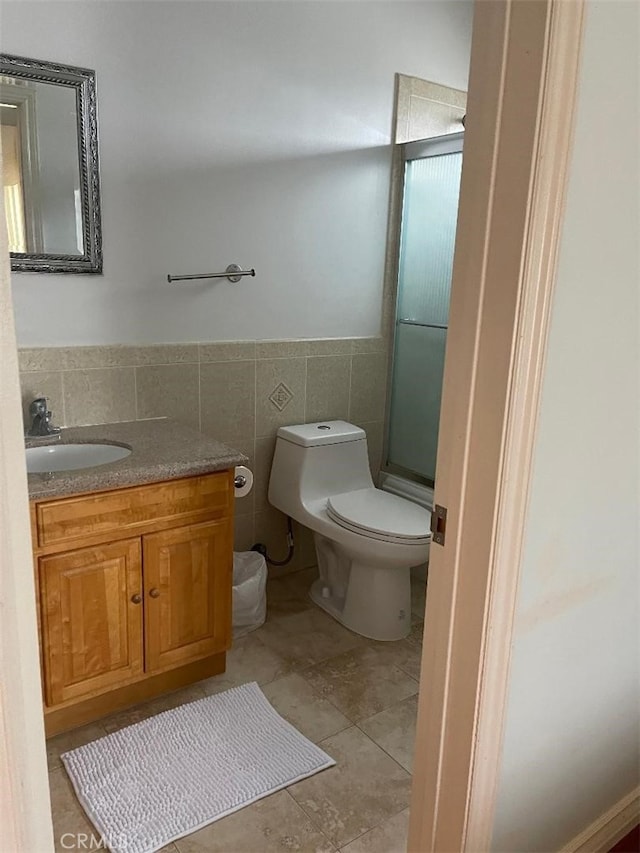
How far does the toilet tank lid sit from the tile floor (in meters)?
0.69

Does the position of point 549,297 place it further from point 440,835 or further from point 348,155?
point 348,155

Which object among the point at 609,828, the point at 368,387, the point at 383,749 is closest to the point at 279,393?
the point at 368,387

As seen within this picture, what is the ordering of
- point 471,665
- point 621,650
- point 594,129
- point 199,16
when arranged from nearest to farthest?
point 594,129, point 471,665, point 621,650, point 199,16

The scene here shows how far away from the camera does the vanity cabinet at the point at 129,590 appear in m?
1.75

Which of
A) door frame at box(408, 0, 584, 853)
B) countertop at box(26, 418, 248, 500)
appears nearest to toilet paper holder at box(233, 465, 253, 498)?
countertop at box(26, 418, 248, 500)

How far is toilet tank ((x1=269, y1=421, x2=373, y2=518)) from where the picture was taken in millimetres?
2596

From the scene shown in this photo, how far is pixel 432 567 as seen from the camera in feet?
3.82

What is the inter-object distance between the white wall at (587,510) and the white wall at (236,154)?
162 centimetres

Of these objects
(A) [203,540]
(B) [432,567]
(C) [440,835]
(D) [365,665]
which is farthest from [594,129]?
(D) [365,665]

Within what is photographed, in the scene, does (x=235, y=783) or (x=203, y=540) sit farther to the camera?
(x=203, y=540)

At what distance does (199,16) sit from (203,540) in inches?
69.2

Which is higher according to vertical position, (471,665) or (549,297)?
(549,297)

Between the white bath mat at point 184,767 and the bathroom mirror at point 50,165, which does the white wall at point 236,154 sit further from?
the white bath mat at point 184,767
